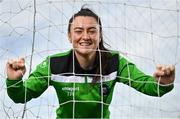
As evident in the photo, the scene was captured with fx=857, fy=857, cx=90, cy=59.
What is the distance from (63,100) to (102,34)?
0.40 meters

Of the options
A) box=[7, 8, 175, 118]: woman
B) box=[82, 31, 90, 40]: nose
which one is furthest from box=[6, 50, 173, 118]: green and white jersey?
box=[82, 31, 90, 40]: nose

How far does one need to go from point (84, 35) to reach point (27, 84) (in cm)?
39

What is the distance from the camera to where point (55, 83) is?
14.6 feet

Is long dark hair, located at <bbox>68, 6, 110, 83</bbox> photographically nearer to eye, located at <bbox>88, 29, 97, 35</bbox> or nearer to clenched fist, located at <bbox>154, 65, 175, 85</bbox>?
eye, located at <bbox>88, 29, 97, 35</bbox>

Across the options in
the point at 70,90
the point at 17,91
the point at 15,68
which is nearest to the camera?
the point at 15,68

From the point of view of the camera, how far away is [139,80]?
4.45 meters

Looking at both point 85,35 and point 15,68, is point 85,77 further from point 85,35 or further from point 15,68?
point 15,68

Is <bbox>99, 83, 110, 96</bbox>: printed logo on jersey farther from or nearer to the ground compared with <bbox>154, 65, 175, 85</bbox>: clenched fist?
nearer to the ground

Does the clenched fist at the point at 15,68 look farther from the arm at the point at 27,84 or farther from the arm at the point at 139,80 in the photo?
the arm at the point at 139,80

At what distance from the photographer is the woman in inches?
172

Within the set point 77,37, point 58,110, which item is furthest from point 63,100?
point 77,37

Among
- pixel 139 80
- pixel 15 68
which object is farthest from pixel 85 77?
pixel 15 68

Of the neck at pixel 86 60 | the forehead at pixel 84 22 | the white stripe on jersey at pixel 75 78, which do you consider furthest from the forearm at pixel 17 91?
the forehead at pixel 84 22

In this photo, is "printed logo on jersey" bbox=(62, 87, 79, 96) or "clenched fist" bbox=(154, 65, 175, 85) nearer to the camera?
"clenched fist" bbox=(154, 65, 175, 85)
